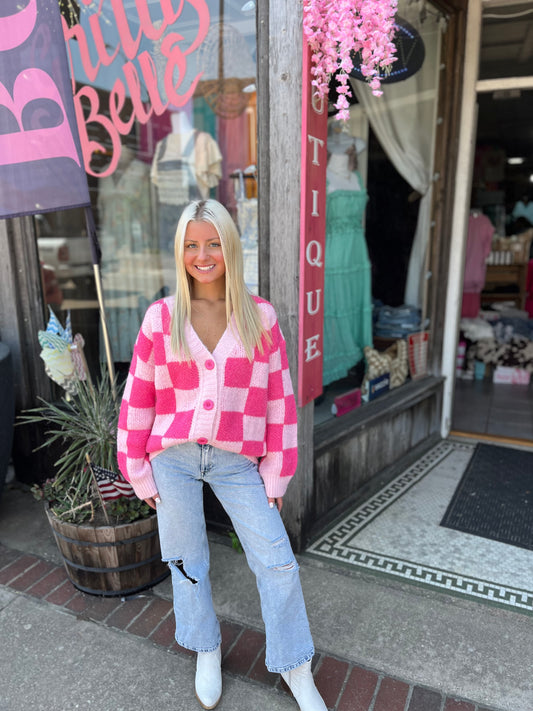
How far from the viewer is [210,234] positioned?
1.54 metres

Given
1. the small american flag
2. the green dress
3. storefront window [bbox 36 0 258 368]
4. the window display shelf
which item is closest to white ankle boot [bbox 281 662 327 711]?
the small american flag

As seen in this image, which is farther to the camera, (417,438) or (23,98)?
(417,438)

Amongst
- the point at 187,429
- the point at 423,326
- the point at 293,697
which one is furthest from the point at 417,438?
the point at 187,429

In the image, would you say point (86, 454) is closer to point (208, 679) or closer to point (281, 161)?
point (208, 679)

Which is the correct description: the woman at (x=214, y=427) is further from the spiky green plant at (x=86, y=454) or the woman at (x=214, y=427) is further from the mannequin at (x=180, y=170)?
the mannequin at (x=180, y=170)

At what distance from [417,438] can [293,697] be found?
2.24 m

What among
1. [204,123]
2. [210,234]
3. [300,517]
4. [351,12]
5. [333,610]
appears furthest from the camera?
[204,123]

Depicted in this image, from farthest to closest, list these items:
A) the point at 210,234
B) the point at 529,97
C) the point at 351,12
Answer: the point at 529,97, the point at 351,12, the point at 210,234

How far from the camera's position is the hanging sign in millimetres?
2178

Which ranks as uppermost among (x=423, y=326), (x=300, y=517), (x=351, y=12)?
(x=351, y=12)

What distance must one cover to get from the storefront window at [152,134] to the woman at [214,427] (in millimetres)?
1284

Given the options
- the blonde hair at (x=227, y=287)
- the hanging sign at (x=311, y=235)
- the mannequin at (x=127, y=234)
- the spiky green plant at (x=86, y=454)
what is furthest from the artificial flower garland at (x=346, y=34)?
the mannequin at (x=127, y=234)

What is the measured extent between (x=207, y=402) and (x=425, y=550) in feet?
5.22

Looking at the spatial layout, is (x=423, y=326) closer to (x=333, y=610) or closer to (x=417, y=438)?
(x=417, y=438)
